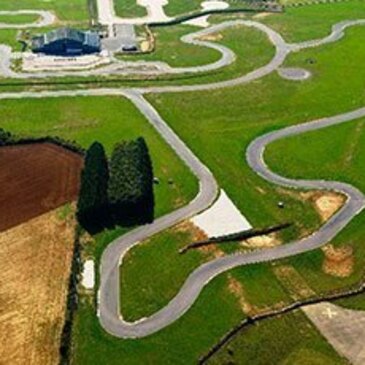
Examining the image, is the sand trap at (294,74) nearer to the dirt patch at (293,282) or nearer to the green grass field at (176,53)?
the green grass field at (176,53)

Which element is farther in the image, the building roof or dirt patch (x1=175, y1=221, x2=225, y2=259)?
the building roof

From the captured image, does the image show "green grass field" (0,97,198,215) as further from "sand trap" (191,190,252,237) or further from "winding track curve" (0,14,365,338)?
"sand trap" (191,190,252,237)

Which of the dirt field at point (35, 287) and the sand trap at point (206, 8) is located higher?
the sand trap at point (206, 8)

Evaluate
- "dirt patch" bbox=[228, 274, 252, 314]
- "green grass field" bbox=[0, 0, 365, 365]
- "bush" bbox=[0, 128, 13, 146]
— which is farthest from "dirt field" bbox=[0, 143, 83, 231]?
"dirt patch" bbox=[228, 274, 252, 314]

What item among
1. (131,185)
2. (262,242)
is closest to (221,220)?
(262,242)

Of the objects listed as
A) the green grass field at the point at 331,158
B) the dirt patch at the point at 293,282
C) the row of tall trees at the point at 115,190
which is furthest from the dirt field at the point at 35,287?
the green grass field at the point at 331,158
